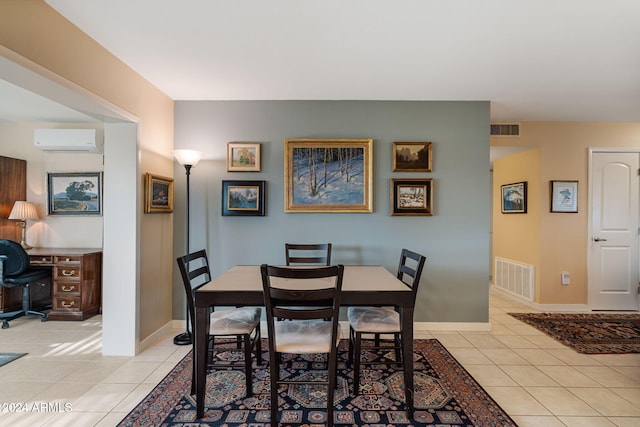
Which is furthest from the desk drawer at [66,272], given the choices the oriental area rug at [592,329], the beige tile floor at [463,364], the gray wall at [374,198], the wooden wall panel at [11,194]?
the oriental area rug at [592,329]

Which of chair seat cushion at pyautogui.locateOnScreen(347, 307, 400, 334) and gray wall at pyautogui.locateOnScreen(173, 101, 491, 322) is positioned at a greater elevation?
gray wall at pyautogui.locateOnScreen(173, 101, 491, 322)

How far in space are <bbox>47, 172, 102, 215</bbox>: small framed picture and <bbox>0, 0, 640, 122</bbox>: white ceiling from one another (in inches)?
77.9

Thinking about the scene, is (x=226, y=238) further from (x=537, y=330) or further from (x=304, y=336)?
(x=537, y=330)

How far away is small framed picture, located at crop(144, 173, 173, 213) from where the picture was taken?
2762mm

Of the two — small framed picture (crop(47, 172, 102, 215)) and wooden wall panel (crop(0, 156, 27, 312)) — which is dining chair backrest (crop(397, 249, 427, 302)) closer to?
small framed picture (crop(47, 172, 102, 215))

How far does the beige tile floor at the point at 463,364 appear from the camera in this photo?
74.7 inches

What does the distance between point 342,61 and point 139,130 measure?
1.89 meters

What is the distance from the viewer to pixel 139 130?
2.69 metres

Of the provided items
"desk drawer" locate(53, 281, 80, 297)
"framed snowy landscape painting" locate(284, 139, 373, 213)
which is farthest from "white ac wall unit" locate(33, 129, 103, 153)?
"framed snowy landscape painting" locate(284, 139, 373, 213)

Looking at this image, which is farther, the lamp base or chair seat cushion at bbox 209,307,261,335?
the lamp base

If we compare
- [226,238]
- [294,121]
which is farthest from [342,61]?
[226,238]

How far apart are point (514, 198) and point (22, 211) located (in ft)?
22.3

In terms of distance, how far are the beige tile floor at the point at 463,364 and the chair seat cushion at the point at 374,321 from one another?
0.83 m

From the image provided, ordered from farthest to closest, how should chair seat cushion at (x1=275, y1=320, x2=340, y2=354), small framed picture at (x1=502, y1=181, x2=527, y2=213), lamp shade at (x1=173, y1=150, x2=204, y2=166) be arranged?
small framed picture at (x1=502, y1=181, x2=527, y2=213)
lamp shade at (x1=173, y1=150, x2=204, y2=166)
chair seat cushion at (x1=275, y1=320, x2=340, y2=354)
